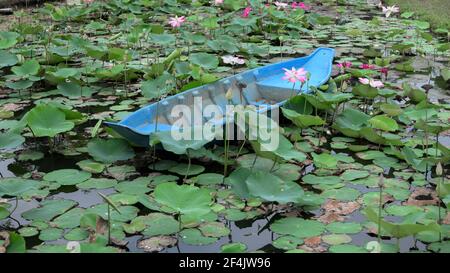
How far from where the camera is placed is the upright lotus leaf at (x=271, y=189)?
2.64 metres

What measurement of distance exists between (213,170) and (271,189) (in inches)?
23.3

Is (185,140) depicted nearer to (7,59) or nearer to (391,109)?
(391,109)

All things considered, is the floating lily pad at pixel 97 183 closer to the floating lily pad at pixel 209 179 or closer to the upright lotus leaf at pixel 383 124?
the floating lily pad at pixel 209 179

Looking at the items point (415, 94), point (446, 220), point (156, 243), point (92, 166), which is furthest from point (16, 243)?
point (415, 94)

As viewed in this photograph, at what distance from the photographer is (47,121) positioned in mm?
3305

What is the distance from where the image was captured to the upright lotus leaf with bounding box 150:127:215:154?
9.71 ft

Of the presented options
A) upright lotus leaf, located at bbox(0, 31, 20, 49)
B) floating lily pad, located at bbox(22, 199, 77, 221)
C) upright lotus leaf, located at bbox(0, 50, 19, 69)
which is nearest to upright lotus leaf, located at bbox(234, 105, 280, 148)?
floating lily pad, located at bbox(22, 199, 77, 221)

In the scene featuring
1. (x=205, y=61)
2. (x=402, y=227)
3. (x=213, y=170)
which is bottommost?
(x=213, y=170)

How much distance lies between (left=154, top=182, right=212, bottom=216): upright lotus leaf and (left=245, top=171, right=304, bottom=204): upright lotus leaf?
26cm

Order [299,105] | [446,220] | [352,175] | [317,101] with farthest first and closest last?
[299,105]
[317,101]
[352,175]
[446,220]

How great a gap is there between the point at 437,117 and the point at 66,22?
4.67 m

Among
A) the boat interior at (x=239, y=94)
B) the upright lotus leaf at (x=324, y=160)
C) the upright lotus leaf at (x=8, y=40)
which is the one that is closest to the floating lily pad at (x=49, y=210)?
the boat interior at (x=239, y=94)

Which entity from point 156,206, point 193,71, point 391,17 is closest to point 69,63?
point 193,71

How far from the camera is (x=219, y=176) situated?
10.2ft
